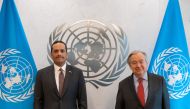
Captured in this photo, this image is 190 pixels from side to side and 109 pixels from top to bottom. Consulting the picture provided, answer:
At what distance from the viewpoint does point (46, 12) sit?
3465 mm

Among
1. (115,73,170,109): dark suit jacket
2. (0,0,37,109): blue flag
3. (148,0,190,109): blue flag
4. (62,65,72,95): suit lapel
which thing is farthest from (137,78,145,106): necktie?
(0,0,37,109): blue flag

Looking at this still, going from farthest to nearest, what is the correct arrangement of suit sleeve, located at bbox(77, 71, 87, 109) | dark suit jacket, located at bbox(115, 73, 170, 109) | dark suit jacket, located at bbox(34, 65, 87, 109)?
suit sleeve, located at bbox(77, 71, 87, 109) → dark suit jacket, located at bbox(34, 65, 87, 109) → dark suit jacket, located at bbox(115, 73, 170, 109)

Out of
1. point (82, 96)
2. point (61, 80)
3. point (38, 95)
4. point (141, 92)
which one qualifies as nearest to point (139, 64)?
point (141, 92)

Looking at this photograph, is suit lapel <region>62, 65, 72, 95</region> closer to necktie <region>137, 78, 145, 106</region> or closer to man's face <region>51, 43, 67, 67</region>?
man's face <region>51, 43, 67, 67</region>

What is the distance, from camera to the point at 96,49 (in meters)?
3.45

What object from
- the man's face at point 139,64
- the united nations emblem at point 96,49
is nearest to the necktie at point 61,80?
the united nations emblem at point 96,49

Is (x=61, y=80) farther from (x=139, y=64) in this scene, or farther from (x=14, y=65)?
(x=139, y=64)

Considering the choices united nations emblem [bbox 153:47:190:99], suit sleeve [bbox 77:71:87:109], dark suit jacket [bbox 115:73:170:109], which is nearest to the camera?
dark suit jacket [bbox 115:73:170:109]

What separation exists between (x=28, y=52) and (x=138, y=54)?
1.41 meters

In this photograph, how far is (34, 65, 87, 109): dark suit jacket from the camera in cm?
303

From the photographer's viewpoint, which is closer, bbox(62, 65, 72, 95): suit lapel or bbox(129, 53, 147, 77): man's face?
bbox(129, 53, 147, 77): man's face

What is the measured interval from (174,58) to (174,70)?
15 cm

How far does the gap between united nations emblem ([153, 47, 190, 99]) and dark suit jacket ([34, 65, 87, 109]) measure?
3.11 feet

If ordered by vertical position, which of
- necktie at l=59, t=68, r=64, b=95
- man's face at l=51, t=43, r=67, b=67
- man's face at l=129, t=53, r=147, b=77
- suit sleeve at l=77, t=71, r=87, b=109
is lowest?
suit sleeve at l=77, t=71, r=87, b=109
